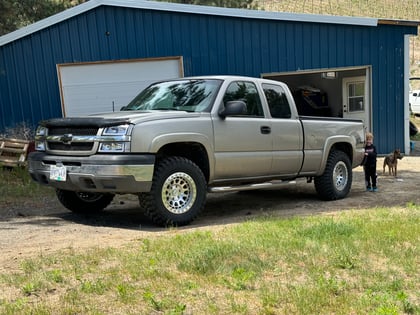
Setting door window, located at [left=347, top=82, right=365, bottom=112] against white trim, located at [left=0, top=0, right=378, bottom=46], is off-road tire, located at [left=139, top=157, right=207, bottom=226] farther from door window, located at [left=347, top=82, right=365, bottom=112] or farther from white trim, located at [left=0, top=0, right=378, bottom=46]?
door window, located at [left=347, top=82, right=365, bottom=112]

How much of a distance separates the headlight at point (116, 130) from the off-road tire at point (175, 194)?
603 millimetres

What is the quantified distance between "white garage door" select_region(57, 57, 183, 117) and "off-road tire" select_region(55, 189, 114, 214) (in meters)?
5.65

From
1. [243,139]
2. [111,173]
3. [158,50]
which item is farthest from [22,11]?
[111,173]

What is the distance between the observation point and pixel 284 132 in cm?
712

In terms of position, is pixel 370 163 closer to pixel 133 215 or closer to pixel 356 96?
pixel 133 215

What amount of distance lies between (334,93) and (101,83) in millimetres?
9758

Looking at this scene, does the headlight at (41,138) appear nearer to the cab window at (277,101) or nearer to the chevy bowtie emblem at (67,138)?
the chevy bowtie emblem at (67,138)

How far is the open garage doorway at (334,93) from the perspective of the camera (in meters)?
15.5

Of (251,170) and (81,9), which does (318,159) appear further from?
(81,9)

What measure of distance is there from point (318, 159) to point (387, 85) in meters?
7.41

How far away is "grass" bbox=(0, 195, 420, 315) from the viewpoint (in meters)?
3.21

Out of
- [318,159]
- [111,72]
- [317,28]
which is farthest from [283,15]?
[318,159]

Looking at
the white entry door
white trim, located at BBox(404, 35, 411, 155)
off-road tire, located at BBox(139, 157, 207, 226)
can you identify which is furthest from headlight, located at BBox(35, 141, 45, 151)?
the white entry door

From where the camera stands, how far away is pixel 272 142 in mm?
6918
